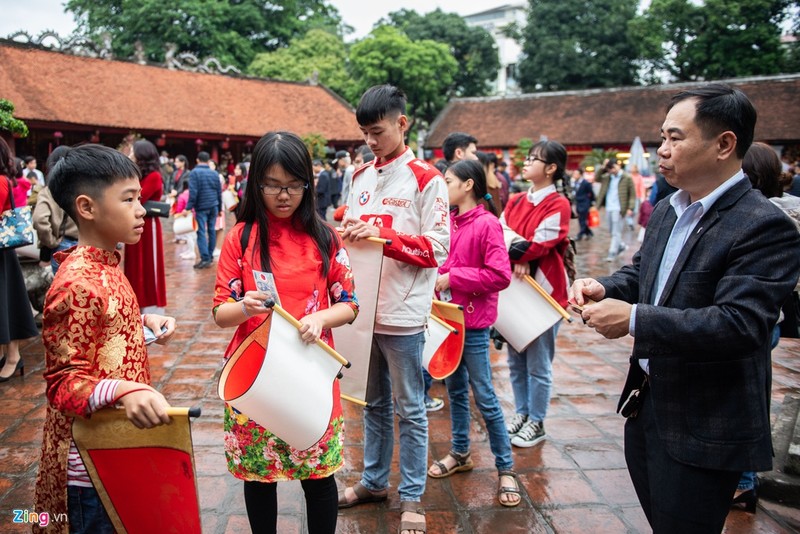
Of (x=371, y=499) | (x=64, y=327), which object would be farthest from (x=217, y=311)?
(x=371, y=499)

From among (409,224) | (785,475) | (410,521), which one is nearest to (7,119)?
(409,224)

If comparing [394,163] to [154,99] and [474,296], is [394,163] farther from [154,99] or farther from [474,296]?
[154,99]

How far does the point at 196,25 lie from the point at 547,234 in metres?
36.2

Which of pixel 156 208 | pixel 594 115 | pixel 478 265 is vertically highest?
pixel 594 115

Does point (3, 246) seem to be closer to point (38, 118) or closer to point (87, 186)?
point (87, 186)

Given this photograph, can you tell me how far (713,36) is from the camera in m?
30.2

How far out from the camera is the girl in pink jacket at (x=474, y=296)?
9.48 ft

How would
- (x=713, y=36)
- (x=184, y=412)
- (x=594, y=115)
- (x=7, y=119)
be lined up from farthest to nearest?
1. (x=713, y=36)
2. (x=594, y=115)
3. (x=7, y=119)
4. (x=184, y=412)

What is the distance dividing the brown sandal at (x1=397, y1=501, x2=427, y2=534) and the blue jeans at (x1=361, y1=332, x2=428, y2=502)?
22mm

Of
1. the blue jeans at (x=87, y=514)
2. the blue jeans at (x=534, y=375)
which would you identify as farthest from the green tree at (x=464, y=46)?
the blue jeans at (x=87, y=514)

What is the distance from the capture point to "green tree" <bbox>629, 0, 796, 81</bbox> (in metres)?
29.0

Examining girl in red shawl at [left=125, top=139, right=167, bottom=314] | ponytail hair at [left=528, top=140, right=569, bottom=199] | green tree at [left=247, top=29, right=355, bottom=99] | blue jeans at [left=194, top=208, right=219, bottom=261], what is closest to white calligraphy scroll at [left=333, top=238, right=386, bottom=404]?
ponytail hair at [left=528, top=140, right=569, bottom=199]

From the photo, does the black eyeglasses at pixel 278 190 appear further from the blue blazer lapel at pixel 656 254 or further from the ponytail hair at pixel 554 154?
the ponytail hair at pixel 554 154

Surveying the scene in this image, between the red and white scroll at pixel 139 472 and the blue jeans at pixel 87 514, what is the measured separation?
0.34ft
